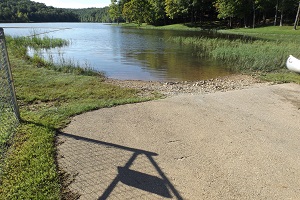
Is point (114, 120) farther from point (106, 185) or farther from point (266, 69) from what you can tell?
point (266, 69)

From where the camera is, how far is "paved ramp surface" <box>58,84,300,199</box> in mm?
3342

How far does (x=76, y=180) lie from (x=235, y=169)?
2.41m

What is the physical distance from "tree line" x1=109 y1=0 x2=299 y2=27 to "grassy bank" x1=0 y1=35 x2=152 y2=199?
139 feet

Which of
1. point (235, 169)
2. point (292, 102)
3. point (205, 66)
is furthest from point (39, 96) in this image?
point (205, 66)

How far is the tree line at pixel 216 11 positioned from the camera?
4470 cm

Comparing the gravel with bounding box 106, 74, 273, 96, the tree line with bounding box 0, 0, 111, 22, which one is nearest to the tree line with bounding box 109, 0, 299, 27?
the gravel with bounding box 106, 74, 273, 96

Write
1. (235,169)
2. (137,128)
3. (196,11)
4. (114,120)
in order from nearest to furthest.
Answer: (235,169) < (137,128) < (114,120) < (196,11)

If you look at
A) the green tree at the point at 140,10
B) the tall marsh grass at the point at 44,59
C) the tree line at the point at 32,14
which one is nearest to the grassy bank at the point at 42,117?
the tall marsh grass at the point at 44,59

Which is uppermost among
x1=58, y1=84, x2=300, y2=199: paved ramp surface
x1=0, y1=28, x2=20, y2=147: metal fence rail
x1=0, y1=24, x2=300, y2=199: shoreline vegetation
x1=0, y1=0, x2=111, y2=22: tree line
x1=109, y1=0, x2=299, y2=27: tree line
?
x1=0, y1=0, x2=111, y2=22: tree line

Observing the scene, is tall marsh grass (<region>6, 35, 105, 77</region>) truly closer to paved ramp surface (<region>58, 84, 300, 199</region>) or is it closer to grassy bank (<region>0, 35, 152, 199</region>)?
grassy bank (<region>0, 35, 152, 199</region>)

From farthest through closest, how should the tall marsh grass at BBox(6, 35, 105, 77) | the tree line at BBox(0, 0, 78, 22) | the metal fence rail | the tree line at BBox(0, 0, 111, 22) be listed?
the tree line at BBox(0, 0, 111, 22) < the tree line at BBox(0, 0, 78, 22) < the tall marsh grass at BBox(6, 35, 105, 77) < the metal fence rail

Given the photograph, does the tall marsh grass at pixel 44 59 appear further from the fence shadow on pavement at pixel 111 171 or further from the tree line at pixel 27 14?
the tree line at pixel 27 14

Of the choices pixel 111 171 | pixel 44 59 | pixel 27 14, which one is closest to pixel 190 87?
pixel 111 171

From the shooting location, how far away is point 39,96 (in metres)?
7.30
